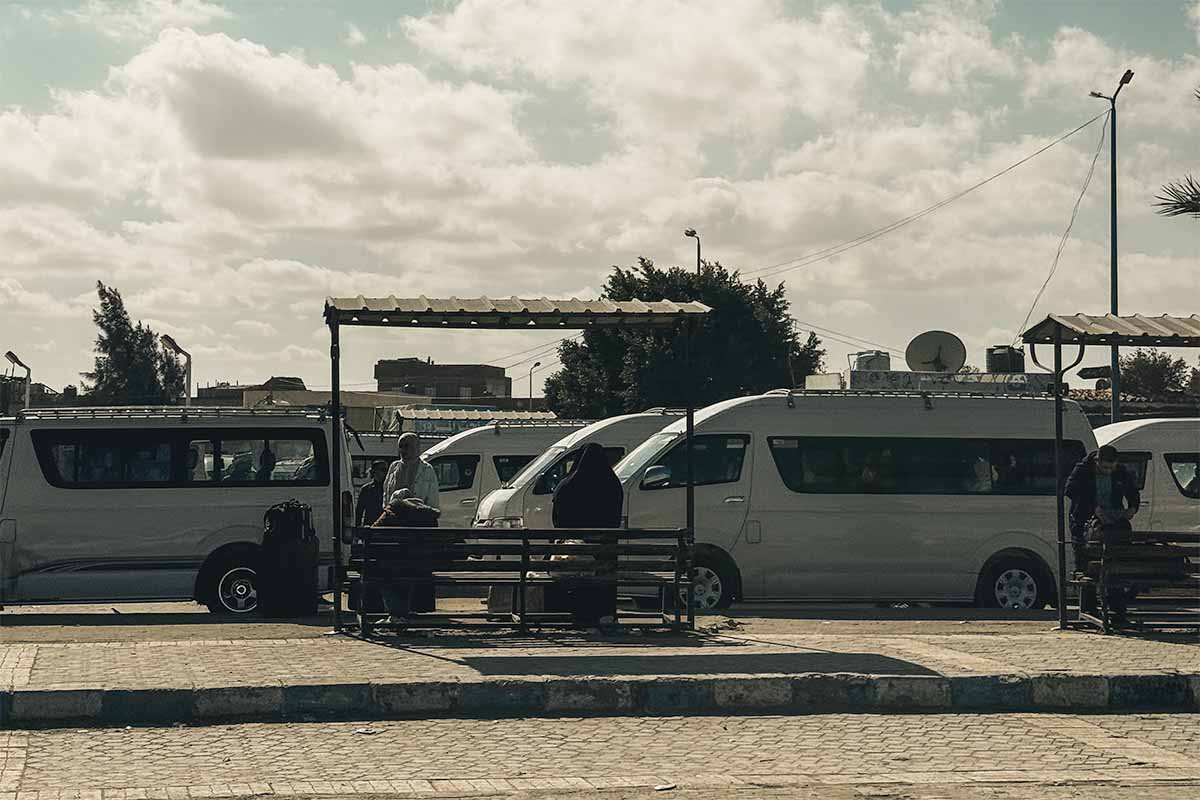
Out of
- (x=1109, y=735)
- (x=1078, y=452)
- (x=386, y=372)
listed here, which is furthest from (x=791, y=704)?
(x=386, y=372)

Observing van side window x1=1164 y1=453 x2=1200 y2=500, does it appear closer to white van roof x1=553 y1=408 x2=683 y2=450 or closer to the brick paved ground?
white van roof x1=553 y1=408 x2=683 y2=450

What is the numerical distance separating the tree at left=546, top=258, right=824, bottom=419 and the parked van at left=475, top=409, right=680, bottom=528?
110 ft

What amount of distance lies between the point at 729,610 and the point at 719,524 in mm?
922

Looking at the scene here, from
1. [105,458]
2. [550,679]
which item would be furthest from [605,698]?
[105,458]

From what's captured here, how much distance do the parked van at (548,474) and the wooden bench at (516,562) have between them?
5.64 metres

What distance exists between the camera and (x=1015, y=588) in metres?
17.5

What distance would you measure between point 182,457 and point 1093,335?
9.16 meters

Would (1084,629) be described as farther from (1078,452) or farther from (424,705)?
(424,705)

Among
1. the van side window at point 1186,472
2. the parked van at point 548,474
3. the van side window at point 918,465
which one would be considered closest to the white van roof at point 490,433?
the parked van at point 548,474

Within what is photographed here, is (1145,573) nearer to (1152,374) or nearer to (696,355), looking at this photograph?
(696,355)

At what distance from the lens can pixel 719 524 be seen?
17.0 meters

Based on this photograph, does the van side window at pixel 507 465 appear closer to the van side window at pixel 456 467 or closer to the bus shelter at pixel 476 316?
the van side window at pixel 456 467

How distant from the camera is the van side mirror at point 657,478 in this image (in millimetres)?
17000

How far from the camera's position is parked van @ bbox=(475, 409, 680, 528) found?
19.0 meters
